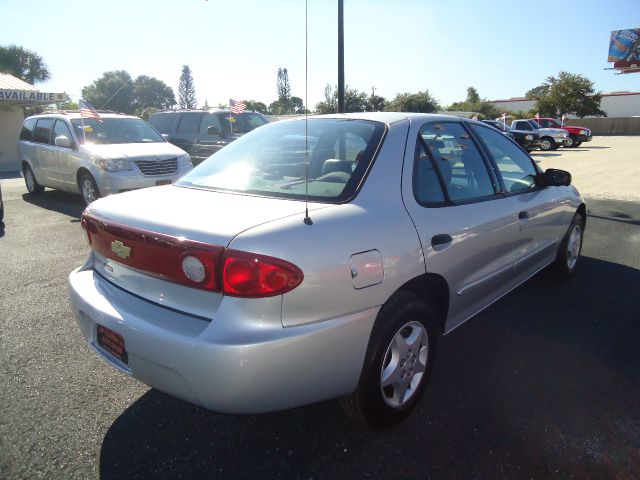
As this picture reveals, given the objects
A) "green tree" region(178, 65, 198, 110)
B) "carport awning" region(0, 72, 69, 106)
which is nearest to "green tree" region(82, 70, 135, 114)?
"green tree" region(178, 65, 198, 110)

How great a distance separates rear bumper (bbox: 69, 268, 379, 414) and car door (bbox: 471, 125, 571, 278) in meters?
1.88

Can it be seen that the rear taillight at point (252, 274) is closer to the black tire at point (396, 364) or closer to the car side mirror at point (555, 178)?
the black tire at point (396, 364)

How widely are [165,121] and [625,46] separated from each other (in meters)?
60.2

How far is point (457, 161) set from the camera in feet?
10.1

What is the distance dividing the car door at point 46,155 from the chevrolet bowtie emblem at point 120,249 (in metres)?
7.57

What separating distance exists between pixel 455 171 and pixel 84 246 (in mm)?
4690

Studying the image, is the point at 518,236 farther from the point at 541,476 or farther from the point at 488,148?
the point at 541,476

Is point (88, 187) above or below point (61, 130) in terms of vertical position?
below

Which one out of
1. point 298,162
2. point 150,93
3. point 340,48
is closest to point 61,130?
point 340,48

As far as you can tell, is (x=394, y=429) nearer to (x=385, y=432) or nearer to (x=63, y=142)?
(x=385, y=432)

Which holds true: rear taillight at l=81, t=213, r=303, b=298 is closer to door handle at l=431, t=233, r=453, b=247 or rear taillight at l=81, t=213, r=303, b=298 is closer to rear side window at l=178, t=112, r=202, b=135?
door handle at l=431, t=233, r=453, b=247

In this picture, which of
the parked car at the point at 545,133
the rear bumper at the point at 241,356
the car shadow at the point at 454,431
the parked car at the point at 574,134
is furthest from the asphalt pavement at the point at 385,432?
the parked car at the point at 574,134

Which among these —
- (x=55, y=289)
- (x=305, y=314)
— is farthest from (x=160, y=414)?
(x=55, y=289)

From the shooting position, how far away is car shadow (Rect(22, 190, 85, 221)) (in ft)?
26.9
